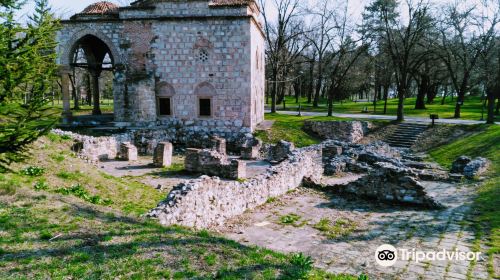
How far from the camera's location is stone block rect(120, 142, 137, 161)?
20438mm

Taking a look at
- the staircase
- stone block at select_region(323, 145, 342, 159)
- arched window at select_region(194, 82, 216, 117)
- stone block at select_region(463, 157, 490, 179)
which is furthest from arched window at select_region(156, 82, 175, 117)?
stone block at select_region(463, 157, 490, 179)

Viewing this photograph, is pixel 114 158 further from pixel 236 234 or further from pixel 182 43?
pixel 236 234

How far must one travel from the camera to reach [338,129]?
3056cm

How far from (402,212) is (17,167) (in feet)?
42.3

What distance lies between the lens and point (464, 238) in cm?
1031

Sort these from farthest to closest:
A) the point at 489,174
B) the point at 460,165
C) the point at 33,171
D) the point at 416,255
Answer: the point at 460,165 < the point at 489,174 < the point at 33,171 < the point at 416,255

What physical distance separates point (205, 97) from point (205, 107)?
732 mm

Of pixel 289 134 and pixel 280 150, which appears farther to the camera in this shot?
pixel 289 134

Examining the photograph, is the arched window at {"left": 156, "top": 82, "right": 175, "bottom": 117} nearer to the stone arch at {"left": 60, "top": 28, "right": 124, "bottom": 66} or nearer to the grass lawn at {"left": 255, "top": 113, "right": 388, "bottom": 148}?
the stone arch at {"left": 60, "top": 28, "right": 124, "bottom": 66}

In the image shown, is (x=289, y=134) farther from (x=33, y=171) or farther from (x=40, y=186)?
(x=40, y=186)

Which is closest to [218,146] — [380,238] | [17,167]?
[17,167]

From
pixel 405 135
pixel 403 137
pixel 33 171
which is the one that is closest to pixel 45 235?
pixel 33 171

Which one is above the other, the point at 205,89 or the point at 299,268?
the point at 205,89

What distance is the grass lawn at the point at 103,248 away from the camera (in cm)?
642
